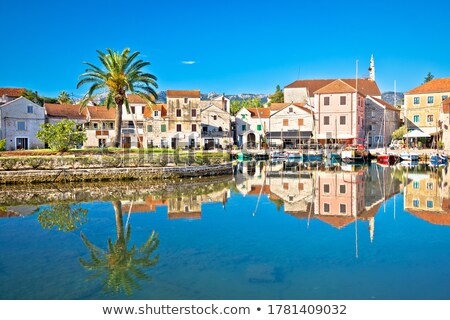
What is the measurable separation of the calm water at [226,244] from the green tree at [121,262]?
0.04 metres

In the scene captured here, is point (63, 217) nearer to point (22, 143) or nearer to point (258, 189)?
point (258, 189)

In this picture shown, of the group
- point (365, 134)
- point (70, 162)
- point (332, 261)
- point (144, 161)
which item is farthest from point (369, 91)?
point (332, 261)

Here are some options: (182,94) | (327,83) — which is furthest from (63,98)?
(327,83)

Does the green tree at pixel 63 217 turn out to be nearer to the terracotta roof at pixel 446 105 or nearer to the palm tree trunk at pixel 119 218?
the palm tree trunk at pixel 119 218

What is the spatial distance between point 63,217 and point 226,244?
8.85 metres

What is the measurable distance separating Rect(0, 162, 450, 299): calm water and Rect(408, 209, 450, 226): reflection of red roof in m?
0.04

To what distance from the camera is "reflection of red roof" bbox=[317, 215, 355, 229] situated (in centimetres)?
1677

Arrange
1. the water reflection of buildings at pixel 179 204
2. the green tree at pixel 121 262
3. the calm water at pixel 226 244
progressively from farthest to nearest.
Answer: the water reflection of buildings at pixel 179 204 → the green tree at pixel 121 262 → the calm water at pixel 226 244

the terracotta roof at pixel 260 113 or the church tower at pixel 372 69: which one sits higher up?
the church tower at pixel 372 69

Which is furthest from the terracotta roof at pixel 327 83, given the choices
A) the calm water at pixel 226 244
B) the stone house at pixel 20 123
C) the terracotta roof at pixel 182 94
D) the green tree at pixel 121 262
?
the green tree at pixel 121 262

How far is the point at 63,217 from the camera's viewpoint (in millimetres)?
18922

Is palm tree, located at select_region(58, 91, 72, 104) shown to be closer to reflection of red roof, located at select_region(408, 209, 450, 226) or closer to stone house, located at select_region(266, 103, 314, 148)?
stone house, located at select_region(266, 103, 314, 148)

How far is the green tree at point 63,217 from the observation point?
17184mm

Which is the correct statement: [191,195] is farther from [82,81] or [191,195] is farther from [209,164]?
[82,81]
